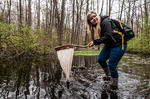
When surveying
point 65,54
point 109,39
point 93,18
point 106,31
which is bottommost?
point 65,54

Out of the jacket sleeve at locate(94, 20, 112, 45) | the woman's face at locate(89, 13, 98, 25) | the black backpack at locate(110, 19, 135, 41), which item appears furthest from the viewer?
the woman's face at locate(89, 13, 98, 25)

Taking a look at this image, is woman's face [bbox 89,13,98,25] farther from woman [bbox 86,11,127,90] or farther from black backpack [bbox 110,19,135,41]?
black backpack [bbox 110,19,135,41]

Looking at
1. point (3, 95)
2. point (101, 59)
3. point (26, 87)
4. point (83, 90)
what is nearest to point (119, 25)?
point (101, 59)

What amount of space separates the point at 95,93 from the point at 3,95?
1776 mm

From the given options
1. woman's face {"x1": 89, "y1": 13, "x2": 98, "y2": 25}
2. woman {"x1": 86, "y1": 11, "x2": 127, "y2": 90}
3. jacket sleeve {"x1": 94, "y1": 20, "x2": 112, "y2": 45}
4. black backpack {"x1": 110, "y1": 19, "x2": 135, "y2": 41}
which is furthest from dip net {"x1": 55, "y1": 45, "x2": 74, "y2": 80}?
black backpack {"x1": 110, "y1": 19, "x2": 135, "y2": 41}

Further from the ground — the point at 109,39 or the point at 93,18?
the point at 93,18

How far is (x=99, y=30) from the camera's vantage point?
294 cm

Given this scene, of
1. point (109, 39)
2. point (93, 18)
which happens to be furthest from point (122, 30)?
point (93, 18)

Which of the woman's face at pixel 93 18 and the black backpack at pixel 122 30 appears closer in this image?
the black backpack at pixel 122 30

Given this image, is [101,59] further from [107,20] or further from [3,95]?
[3,95]

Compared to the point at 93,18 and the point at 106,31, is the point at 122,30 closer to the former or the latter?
the point at 106,31

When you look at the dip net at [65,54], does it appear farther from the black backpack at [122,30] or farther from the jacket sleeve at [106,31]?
the black backpack at [122,30]

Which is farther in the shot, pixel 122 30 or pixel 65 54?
pixel 65 54

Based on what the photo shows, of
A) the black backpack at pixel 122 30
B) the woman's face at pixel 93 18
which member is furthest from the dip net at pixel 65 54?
the black backpack at pixel 122 30
